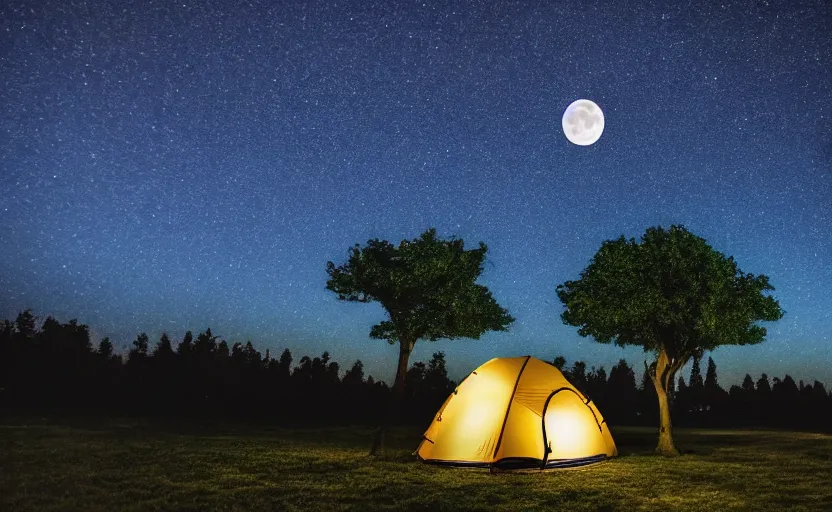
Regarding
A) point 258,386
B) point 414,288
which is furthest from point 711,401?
point 414,288

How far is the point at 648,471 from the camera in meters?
18.4

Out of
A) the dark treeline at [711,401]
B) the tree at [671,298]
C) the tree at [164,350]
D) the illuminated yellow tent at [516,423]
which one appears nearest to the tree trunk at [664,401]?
the tree at [671,298]

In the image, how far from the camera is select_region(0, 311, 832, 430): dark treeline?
79625 millimetres

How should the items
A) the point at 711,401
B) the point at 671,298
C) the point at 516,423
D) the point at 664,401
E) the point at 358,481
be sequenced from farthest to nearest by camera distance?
1. the point at 711,401
2. the point at 664,401
3. the point at 671,298
4. the point at 516,423
5. the point at 358,481

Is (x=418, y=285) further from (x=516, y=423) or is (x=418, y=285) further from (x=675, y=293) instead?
(x=675, y=293)

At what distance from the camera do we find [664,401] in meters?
24.6

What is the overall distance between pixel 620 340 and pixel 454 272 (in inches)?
367

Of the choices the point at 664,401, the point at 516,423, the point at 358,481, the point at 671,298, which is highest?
the point at 671,298

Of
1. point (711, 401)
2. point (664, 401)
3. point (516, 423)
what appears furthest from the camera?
point (711, 401)

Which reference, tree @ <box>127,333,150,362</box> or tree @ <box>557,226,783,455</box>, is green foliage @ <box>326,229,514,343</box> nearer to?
tree @ <box>557,226,783,455</box>

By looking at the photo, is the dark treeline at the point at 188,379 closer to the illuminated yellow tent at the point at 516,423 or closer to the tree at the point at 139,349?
the tree at the point at 139,349

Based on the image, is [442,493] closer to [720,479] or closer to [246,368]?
[720,479]

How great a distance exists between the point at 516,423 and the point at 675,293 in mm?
8966

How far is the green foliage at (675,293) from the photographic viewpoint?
73.6 feet
